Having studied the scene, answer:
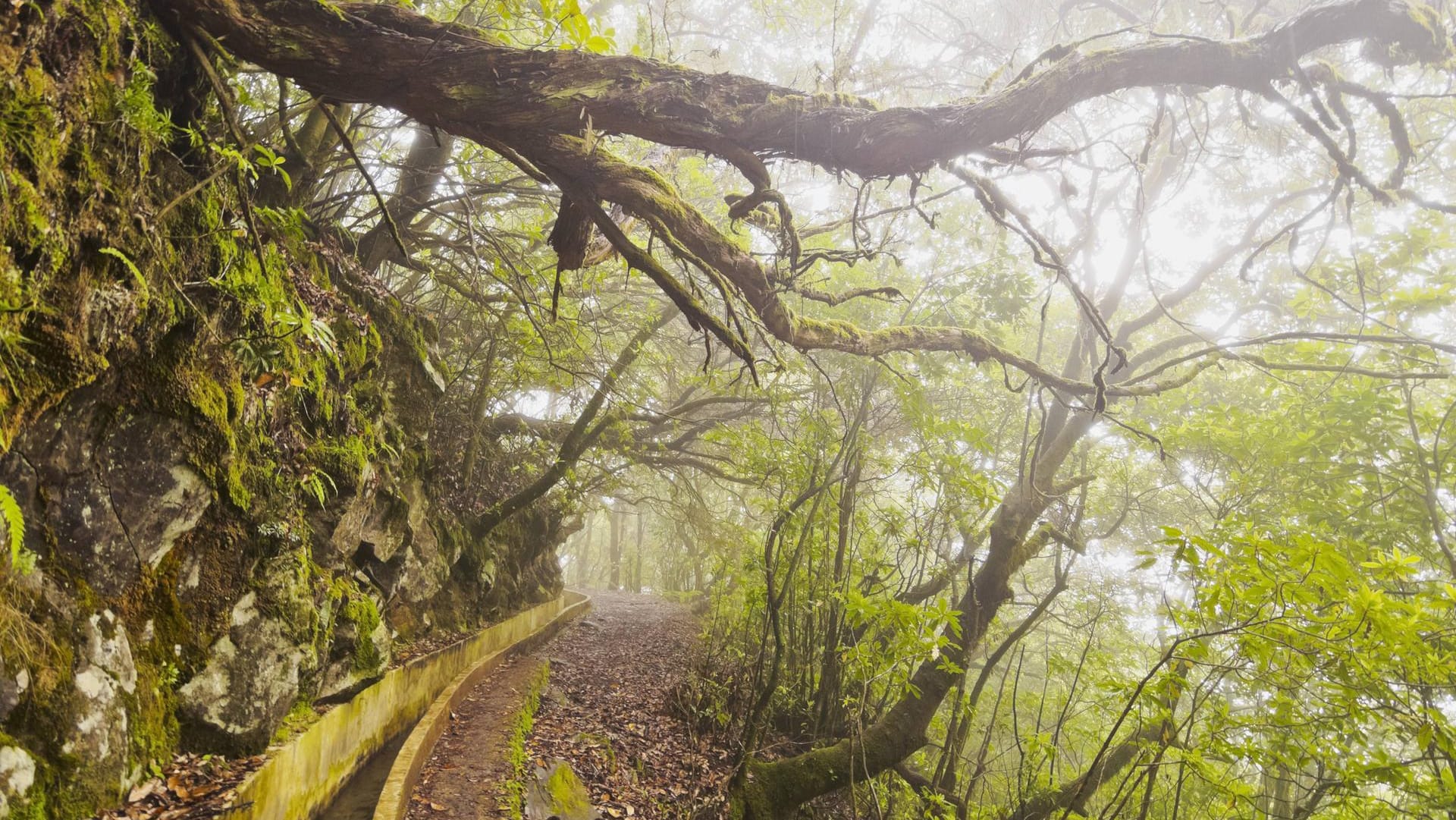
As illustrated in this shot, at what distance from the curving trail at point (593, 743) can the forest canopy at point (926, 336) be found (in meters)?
0.55

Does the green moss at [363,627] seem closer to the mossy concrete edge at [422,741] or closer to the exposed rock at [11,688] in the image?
the mossy concrete edge at [422,741]

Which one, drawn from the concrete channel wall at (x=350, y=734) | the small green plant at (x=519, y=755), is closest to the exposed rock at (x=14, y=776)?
the concrete channel wall at (x=350, y=734)

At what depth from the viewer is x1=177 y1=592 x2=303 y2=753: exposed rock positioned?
11.5 feet

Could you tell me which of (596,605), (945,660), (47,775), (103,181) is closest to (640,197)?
(103,181)

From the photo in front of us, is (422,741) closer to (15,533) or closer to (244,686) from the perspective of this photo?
(244,686)

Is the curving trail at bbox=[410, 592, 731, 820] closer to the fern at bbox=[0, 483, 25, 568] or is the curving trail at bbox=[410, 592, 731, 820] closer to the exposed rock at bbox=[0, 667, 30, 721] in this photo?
the exposed rock at bbox=[0, 667, 30, 721]

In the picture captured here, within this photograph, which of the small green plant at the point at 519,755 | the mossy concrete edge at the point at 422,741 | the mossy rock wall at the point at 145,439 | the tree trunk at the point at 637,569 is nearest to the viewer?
the mossy rock wall at the point at 145,439

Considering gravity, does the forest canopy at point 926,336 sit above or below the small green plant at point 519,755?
above

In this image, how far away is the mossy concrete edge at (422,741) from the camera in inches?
171

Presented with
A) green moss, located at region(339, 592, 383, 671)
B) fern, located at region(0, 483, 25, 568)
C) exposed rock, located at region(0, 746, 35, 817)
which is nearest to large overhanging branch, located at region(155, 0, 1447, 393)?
fern, located at region(0, 483, 25, 568)

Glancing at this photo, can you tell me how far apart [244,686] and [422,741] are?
1983 millimetres

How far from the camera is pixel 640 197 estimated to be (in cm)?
357

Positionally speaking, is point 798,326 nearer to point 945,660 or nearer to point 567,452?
point 945,660

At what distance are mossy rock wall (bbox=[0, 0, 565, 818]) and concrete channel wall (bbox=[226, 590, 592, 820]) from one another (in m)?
0.22
